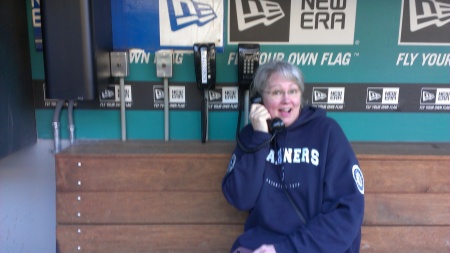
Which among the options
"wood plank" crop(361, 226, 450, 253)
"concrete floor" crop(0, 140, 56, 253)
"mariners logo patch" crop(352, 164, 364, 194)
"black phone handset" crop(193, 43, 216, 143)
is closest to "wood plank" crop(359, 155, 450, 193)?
"wood plank" crop(361, 226, 450, 253)

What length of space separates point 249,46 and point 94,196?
1.11m

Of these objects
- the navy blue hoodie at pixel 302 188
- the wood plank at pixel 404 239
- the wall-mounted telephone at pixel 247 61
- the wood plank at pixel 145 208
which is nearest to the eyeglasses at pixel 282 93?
the navy blue hoodie at pixel 302 188

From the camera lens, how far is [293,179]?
159 cm

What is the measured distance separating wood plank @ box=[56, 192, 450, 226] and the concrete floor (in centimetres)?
40

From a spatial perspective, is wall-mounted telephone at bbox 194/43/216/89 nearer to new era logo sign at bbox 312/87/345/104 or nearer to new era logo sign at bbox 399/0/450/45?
new era logo sign at bbox 312/87/345/104

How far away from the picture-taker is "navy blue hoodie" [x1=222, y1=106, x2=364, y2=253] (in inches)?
59.1

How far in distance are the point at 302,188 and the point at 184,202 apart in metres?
0.65

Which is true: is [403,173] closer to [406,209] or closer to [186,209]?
[406,209]

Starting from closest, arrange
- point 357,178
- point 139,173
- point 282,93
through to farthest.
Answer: point 357,178
point 282,93
point 139,173

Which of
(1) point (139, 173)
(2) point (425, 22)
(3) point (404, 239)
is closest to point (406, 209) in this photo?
(3) point (404, 239)

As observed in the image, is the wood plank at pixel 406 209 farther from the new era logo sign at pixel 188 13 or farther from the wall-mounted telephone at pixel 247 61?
the new era logo sign at pixel 188 13

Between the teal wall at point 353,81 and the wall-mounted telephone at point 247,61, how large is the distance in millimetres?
107

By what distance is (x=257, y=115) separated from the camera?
1.63m

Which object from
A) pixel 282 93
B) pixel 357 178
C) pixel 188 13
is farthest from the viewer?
pixel 188 13
